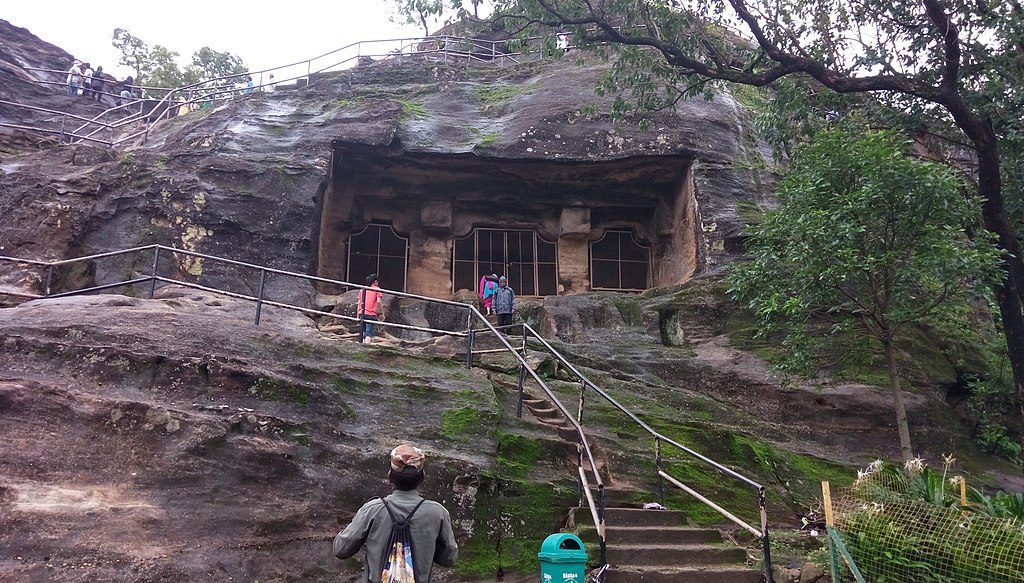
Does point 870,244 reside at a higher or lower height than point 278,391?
higher

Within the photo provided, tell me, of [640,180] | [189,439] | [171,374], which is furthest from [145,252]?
[640,180]

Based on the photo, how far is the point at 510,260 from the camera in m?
18.7

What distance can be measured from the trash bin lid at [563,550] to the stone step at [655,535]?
1.51 meters

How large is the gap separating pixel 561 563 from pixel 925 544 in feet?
9.18

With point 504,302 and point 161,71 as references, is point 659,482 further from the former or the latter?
point 161,71

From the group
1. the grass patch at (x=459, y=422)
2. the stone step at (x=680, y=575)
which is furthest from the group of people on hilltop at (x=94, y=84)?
the stone step at (x=680, y=575)

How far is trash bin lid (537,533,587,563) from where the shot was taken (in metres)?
4.94

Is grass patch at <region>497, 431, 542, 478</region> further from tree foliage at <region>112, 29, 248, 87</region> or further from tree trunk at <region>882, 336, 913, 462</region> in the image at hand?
tree foliage at <region>112, 29, 248, 87</region>

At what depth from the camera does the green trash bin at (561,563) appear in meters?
4.94

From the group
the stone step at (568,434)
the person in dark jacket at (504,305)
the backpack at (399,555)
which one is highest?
the person in dark jacket at (504,305)

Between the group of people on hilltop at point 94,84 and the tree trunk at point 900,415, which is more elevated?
the group of people on hilltop at point 94,84

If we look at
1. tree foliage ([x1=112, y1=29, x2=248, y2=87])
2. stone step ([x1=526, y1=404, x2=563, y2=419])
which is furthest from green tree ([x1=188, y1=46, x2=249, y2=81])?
stone step ([x1=526, y1=404, x2=563, y2=419])

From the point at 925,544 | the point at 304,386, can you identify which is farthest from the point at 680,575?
the point at 304,386

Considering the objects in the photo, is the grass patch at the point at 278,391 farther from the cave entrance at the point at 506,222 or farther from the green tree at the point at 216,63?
the green tree at the point at 216,63
